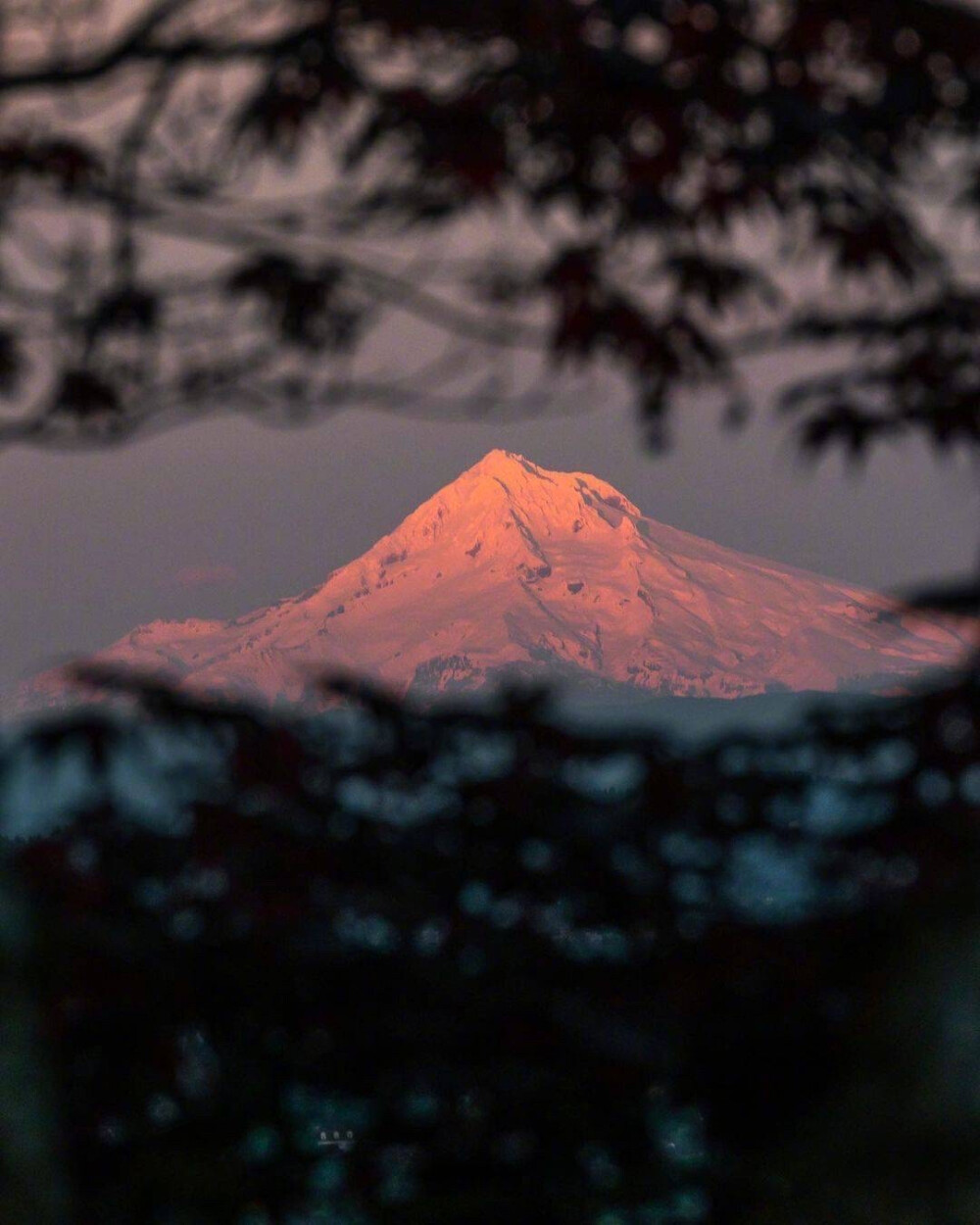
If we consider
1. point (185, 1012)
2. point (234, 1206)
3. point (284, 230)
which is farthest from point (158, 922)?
point (284, 230)

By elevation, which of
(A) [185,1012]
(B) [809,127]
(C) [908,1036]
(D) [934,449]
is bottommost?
(A) [185,1012]

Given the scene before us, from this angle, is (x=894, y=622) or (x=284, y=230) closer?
(x=894, y=622)

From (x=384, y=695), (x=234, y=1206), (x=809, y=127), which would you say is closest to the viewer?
(x=234, y=1206)

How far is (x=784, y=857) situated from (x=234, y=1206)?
81.3 inches

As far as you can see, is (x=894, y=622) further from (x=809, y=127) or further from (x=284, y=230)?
(x=284, y=230)

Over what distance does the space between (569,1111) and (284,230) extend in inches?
143

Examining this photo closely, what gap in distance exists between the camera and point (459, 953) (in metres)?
3.98

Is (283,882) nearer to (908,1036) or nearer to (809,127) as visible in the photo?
(908,1036)

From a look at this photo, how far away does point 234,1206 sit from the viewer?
11.2 ft

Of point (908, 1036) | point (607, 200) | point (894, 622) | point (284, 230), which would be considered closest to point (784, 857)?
point (894, 622)

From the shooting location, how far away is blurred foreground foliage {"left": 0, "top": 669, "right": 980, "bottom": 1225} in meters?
3.52

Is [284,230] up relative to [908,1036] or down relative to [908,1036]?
up

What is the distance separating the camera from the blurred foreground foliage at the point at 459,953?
11.6ft

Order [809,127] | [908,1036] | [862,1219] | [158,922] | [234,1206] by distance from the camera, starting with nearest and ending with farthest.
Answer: [908,1036] → [862,1219] → [234,1206] → [158,922] → [809,127]
